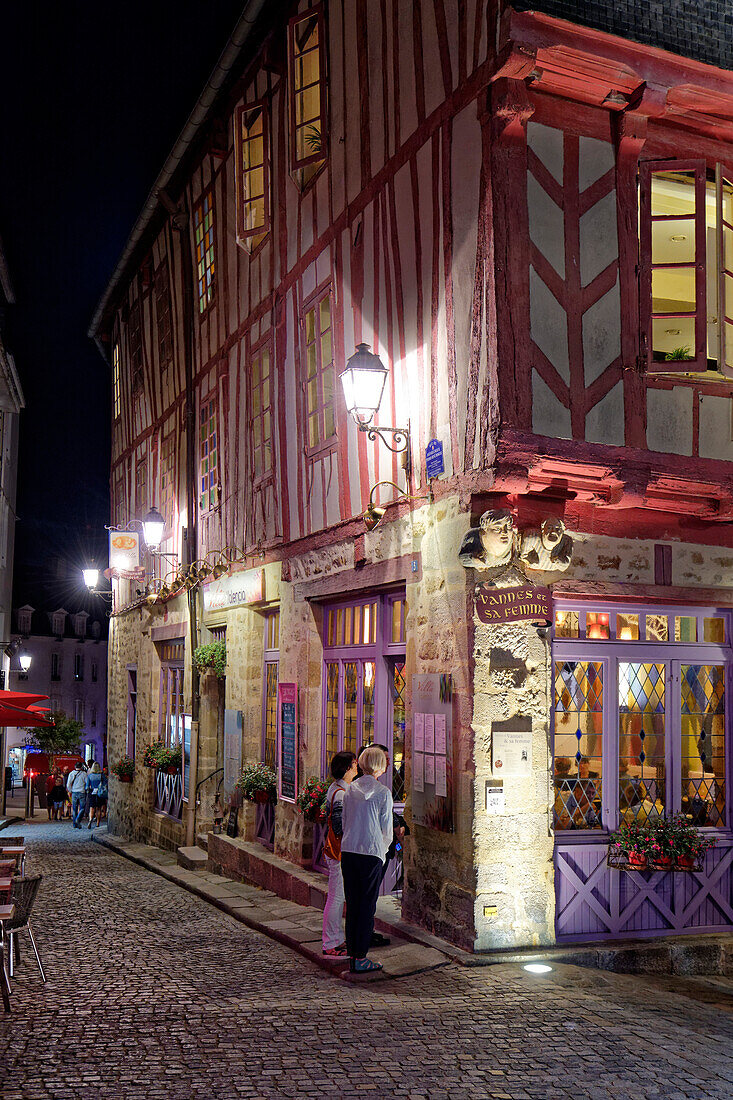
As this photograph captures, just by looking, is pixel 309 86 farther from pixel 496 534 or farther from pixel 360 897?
pixel 360 897

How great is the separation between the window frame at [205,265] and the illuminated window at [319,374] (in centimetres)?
362

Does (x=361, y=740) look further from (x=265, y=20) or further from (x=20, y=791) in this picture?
(x=20, y=791)

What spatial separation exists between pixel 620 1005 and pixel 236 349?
8.60m

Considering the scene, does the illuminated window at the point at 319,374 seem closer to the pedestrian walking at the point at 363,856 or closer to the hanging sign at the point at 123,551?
the pedestrian walking at the point at 363,856

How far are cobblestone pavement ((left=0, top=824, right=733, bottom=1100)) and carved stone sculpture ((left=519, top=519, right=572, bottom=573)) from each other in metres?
2.34

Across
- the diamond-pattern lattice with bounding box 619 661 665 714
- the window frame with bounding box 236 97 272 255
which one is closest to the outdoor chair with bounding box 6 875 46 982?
the diamond-pattern lattice with bounding box 619 661 665 714

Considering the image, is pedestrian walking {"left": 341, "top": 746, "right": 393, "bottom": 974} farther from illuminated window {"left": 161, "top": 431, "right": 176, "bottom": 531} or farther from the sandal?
illuminated window {"left": 161, "top": 431, "right": 176, "bottom": 531}

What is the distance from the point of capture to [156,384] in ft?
54.4

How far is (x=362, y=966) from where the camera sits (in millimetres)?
6109

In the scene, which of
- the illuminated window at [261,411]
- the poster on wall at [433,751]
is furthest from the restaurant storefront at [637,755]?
the illuminated window at [261,411]

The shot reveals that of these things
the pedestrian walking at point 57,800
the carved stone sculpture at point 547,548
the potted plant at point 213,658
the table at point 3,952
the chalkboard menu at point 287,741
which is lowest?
the pedestrian walking at point 57,800

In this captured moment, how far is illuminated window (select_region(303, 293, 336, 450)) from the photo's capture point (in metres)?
9.34

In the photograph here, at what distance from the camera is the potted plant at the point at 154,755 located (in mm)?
14305

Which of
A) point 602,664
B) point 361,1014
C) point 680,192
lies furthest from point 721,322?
point 361,1014
